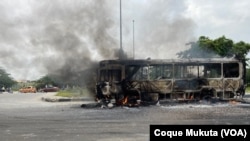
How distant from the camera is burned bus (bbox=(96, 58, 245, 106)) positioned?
28203 millimetres

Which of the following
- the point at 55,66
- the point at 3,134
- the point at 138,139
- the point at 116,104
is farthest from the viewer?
the point at 55,66

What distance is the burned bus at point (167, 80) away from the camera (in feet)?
92.5

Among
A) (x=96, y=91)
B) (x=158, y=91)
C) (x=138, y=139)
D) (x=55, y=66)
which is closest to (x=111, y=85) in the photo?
(x=96, y=91)

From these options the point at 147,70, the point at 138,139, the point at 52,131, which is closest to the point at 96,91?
the point at 147,70

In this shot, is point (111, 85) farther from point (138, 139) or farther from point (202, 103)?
point (138, 139)

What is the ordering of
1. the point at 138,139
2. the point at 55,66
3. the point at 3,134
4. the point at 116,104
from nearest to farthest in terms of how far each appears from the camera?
1. the point at 138,139
2. the point at 3,134
3. the point at 116,104
4. the point at 55,66

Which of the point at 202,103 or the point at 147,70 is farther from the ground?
the point at 147,70

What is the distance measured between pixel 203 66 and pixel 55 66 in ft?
31.4

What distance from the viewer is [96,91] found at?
28.5 m

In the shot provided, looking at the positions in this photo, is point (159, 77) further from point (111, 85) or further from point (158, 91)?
point (111, 85)

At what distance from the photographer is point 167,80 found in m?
28.5

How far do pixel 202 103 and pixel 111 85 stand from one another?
221 inches

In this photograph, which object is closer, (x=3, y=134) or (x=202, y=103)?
(x=3, y=134)

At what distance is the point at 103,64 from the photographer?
93.4 feet
